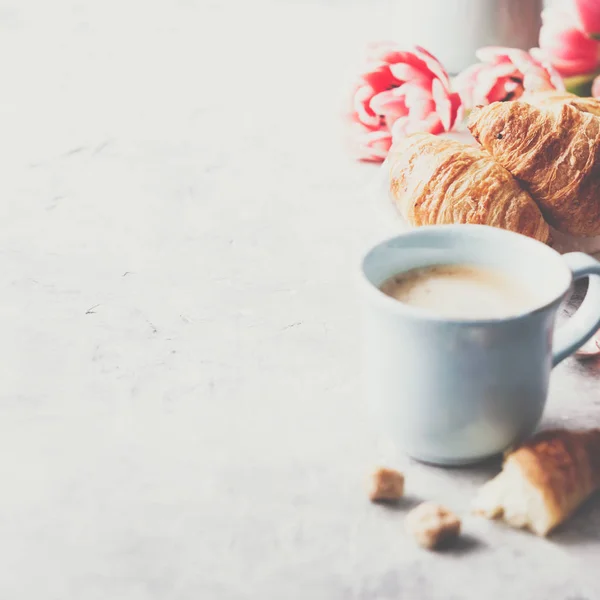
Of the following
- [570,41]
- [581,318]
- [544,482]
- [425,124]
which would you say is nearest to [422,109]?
[425,124]

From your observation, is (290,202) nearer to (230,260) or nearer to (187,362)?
(230,260)

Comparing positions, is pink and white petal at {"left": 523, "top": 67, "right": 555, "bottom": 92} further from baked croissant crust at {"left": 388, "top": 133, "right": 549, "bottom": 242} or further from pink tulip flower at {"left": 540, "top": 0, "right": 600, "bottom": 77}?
baked croissant crust at {"left": 388, "top": 133, "right": 549, "bottom": 242}

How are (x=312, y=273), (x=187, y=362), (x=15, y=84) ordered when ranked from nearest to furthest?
(x=187, y=362) < (x=312, y=273) < (x=15, y=84)

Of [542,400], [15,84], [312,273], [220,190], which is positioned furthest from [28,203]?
[542,400]

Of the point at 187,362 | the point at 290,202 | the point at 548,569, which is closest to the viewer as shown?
the point at 548,569

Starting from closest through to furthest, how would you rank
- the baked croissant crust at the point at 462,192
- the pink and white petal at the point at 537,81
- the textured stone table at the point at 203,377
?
the textured stone table at the point at 203,377, the baked croissant crust at the point at 462,192, the pink and white petal at the point at 537,81

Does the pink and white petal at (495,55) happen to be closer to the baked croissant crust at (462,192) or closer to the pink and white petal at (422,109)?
the pink and white petal at (422,109)

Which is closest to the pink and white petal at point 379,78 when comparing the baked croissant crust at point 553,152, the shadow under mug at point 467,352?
the baked croissant crust at point 553,152
